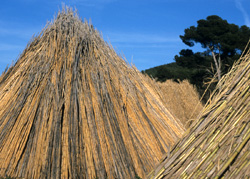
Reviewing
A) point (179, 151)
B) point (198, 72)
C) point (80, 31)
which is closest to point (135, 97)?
point (80, 31)

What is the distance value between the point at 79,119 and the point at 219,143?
2605mm

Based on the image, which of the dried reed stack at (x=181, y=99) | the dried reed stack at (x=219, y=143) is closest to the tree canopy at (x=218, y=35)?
the dried reed stack at (x=181, y=99)

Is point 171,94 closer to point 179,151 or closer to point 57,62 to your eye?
point 57,62

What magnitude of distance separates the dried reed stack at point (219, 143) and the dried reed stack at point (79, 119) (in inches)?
76.0

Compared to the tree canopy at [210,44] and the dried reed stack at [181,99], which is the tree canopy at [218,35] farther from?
the dried reed stack at [181,99]

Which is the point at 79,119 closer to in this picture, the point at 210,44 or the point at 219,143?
the point at 219,143

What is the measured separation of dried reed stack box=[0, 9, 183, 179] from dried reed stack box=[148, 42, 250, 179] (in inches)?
76.0

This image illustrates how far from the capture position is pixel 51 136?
433 cm

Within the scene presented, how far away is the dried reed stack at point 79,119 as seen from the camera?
14.1ft

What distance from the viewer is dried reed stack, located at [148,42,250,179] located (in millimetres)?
2223


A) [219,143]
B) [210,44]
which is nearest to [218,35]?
[210,44]

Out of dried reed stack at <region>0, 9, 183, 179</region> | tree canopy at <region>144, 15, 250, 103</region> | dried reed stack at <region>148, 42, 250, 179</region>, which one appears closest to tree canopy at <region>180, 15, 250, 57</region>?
tree canopy at <region>144, 15, 250, 103</region>

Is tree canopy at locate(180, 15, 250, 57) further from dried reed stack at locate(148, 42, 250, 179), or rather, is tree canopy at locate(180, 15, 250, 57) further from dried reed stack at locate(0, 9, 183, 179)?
dried reed stack at locate(148, 42, 250, 179)

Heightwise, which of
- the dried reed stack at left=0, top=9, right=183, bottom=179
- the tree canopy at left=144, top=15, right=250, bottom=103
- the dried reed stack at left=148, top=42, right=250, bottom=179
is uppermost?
the tree canopy at left=144, top=15, right=250, bottom=103
